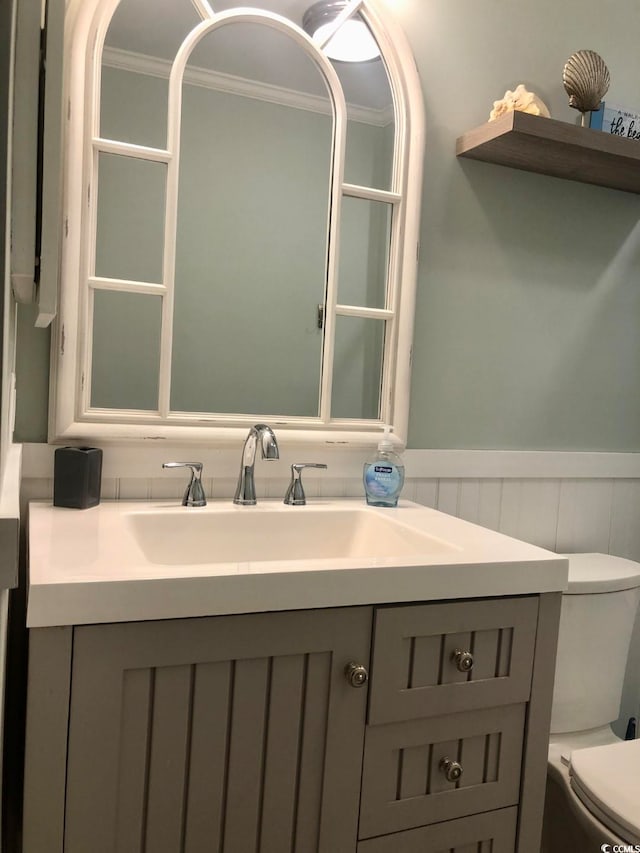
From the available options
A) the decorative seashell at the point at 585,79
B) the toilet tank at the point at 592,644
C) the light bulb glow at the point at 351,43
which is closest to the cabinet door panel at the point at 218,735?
the toilet tank at the point at 592,644

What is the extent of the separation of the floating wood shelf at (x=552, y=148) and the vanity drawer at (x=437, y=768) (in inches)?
45.5

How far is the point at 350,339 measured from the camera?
1528mm

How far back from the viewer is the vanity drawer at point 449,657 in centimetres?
98

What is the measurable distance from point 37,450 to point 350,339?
0.69 m

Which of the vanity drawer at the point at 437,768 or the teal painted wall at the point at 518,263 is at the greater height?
the teal painted wall at the point at 518,263

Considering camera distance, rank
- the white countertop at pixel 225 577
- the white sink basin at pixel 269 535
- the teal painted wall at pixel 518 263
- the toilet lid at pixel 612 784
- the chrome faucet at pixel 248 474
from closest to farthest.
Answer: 1. the white countertop at pixel 225 577
2. the toilet lid at pixel 612 784
3. the white sink basin at pixel 269 535
4. the chrome faucet at pixel 248 474
5. the teal painted wall at pixel 518 263

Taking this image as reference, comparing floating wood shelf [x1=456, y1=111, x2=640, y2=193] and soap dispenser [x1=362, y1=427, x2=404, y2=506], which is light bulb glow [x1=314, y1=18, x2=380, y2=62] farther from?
soap dispenser [x1=362, y1=427, x2=404, y2=506]

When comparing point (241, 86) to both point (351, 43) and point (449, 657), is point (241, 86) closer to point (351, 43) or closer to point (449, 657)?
point (351, 43)

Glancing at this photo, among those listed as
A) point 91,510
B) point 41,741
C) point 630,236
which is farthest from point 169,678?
point 630,236

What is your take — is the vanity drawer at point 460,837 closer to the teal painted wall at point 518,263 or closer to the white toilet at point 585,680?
the white toilet at point 585,680

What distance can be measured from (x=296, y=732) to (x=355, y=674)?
0.11m

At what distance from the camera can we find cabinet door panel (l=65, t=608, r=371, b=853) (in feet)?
2.74

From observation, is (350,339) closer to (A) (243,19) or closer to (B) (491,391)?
(B) (491,391)

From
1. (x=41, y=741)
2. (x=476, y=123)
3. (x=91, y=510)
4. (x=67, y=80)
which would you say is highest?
(x=476, y=123)
